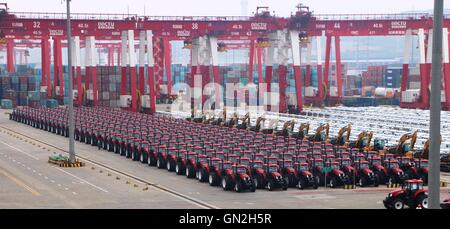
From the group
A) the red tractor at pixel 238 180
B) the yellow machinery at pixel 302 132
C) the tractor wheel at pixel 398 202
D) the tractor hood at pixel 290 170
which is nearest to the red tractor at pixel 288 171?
the tractor hood at pixel 290 170

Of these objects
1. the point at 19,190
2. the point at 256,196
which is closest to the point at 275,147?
the point at 256,196

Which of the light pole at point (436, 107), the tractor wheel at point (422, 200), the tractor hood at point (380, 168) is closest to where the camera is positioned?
the light pole at point (436, 107)

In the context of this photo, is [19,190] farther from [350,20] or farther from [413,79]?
[413,79]

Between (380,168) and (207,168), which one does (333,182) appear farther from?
(207,168)

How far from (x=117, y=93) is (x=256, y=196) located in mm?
72029

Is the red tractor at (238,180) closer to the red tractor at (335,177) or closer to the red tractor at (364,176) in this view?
the red tractor at (335,177)

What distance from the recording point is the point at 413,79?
487 ft

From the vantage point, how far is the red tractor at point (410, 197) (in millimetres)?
33031

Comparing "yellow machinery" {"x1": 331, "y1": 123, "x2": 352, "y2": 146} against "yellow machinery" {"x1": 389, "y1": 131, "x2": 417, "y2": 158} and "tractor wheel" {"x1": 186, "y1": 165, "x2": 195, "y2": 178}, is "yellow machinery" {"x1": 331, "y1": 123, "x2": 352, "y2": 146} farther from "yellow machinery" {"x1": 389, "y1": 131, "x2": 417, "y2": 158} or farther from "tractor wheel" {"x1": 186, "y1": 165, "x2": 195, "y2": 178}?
"tractor wheel" {"x1": 186, "y1": 165, "x2": 195, "y2": 178}

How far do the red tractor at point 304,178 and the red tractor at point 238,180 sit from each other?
2.76 meters

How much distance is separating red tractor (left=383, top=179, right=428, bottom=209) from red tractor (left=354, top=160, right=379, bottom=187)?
884cm

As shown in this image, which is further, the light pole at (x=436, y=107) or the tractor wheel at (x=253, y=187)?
the tractor wheel at (x=253, y=187)

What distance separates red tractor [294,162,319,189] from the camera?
137 ft

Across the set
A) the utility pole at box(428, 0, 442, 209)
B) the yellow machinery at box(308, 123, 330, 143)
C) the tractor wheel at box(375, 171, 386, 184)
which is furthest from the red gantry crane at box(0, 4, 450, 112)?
the utility pole at box(428, 0, 442, 209)
